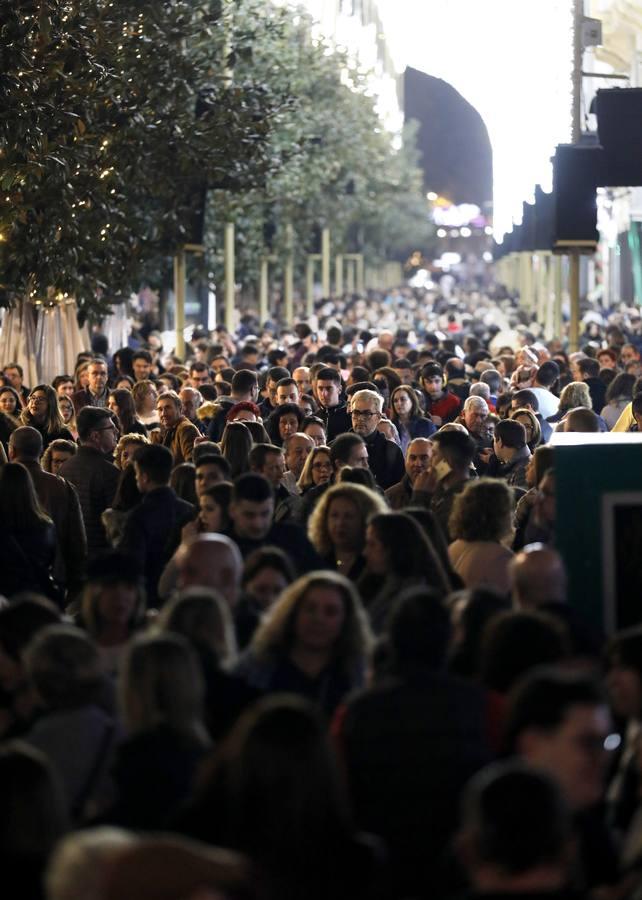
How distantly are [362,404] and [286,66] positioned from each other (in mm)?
23870

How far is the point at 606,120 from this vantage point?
844 inches

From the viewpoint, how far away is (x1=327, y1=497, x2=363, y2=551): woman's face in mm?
9695

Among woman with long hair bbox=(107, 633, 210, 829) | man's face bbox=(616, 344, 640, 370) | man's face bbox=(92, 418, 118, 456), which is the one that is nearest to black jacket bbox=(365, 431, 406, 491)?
man's face bbox=(92, 418, 118, 456)

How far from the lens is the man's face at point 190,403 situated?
671 inches

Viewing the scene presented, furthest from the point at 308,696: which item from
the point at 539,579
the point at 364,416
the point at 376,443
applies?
the point at 364,416

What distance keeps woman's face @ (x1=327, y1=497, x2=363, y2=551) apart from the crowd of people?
16 mm

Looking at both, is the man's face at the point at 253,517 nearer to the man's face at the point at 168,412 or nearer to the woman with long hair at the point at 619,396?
the man's face at the point at 168,412

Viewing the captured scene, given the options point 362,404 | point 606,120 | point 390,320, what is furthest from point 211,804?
point 390,320

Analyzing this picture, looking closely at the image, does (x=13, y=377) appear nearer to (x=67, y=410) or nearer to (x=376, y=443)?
(x=67, y=410)

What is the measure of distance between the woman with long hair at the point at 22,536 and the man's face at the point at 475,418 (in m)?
4.78

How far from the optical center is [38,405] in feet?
51.5

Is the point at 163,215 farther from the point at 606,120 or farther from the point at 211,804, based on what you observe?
the point at 211,804

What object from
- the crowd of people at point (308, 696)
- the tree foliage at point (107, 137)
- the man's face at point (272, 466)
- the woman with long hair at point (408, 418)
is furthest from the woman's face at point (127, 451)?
the tree foliage at point (107, 137)

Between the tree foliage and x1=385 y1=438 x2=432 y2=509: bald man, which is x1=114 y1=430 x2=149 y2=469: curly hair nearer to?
x1=385 y1=438 x2=432 y2=509: bald man
